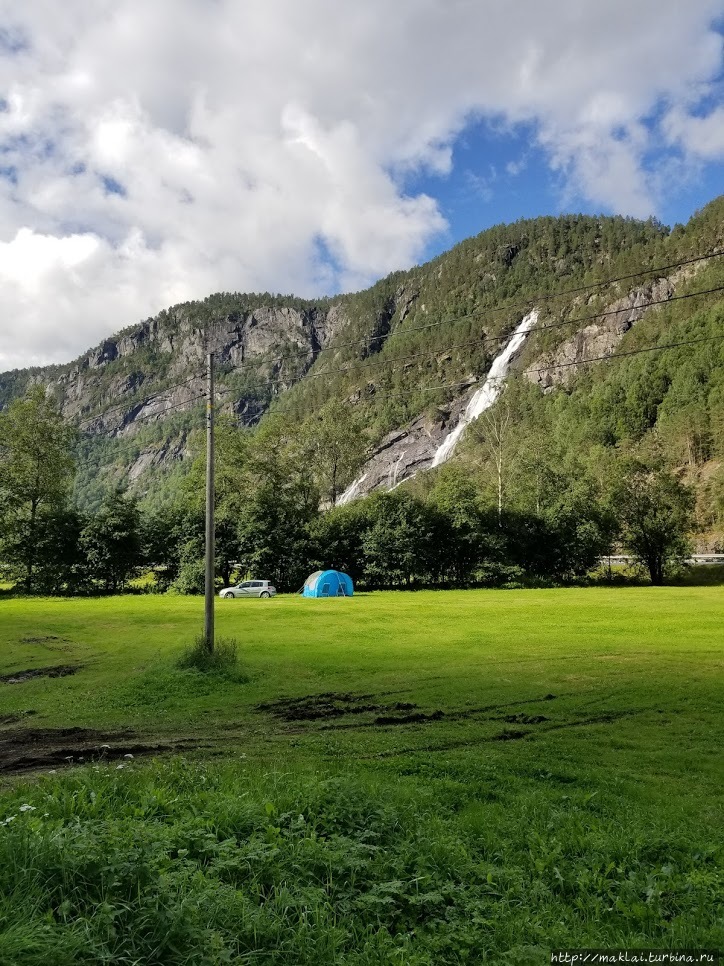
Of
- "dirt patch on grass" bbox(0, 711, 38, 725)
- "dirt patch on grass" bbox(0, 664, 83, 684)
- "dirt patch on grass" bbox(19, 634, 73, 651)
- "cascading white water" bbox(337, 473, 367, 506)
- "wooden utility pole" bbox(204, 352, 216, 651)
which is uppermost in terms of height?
"cascading white water" bbox(337, 473, 367, 506)

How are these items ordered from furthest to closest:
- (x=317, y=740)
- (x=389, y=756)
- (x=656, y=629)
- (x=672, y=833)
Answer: (x=656, y=629), (x=317, y=740), (x=389, y=756), (x=672, y=833)

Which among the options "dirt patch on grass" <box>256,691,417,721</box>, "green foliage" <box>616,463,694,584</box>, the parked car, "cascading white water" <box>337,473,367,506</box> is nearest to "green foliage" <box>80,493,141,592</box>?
the parked car

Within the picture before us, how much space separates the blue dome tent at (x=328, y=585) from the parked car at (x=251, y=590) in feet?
9.33

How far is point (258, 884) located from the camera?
18.2 feet

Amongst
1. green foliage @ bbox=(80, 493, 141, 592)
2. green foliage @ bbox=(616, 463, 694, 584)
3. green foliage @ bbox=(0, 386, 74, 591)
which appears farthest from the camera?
green foliage @ bbox=(616, 463, 694, 584)

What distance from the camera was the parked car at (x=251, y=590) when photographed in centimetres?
4766

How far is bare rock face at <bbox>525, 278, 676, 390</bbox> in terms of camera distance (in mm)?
183250

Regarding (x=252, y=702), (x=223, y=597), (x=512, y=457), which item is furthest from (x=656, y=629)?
(x=512, y=457)

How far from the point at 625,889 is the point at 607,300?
209548 millimetres

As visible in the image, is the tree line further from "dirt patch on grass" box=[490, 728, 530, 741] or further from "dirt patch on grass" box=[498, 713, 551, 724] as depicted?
"dirt patch on grass" box=[490, 728, 530, 741]

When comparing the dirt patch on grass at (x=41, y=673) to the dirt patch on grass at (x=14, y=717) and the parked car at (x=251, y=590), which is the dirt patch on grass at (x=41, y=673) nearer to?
the dirt patch on grass at (x=14, y=717)

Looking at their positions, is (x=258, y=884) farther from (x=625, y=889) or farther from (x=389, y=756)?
(x=389, y=756)

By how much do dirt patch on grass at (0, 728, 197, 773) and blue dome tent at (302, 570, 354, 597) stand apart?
112 ft

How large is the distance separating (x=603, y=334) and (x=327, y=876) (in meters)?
205
